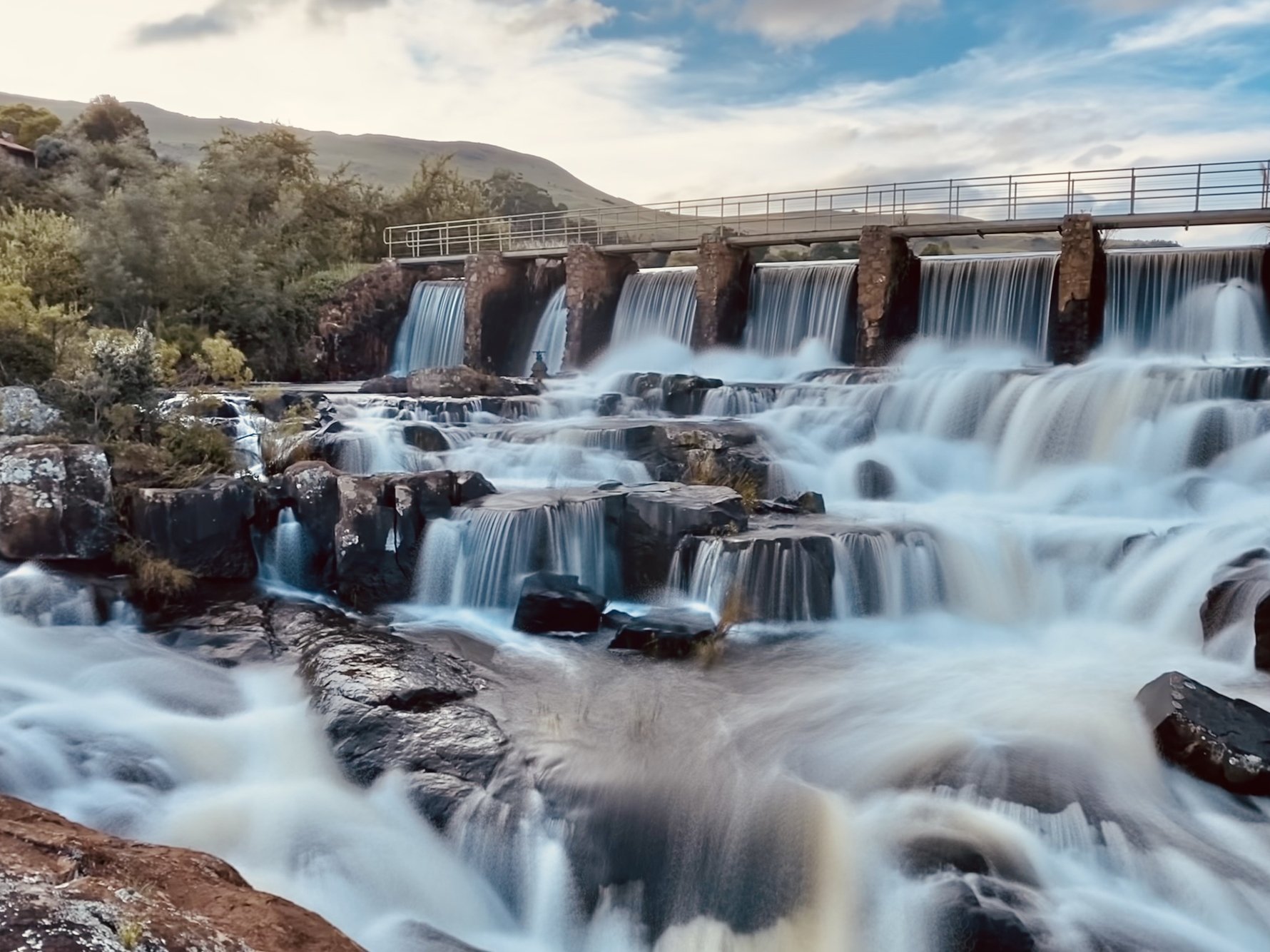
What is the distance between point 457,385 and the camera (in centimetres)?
2156

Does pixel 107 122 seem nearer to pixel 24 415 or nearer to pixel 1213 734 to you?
pixel 24 415

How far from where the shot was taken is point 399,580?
1312 centimetres

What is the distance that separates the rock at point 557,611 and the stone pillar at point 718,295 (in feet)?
47.8

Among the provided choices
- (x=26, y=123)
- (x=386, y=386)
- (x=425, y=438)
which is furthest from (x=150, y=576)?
(x=26, y=123)

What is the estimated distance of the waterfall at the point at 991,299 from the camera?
22.2 meters

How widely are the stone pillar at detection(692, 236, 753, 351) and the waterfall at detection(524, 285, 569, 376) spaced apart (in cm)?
429

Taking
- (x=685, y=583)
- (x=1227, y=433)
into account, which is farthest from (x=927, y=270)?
(x=685, y=583)

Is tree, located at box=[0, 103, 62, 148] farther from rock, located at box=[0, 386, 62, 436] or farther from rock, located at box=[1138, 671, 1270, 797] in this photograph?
rock, located at box=[1138, 671, 1270, 797]

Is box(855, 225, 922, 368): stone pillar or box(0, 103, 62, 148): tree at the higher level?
box(0, 103, 62, 148): tree

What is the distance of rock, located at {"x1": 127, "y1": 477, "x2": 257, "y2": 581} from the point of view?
1263 centimetres

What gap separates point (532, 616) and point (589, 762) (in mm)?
3674

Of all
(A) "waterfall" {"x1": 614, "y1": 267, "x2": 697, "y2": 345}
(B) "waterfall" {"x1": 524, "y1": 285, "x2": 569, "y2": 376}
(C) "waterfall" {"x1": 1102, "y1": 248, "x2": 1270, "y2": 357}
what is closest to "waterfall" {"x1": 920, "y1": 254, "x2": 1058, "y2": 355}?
(C) "waterfall" {"x1": 1102, "y1": 248, "x2": 1270, "y2": 357}

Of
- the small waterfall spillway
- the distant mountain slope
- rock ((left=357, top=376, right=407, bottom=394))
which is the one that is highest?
the distant mountain slope

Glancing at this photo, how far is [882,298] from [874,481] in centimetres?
814
